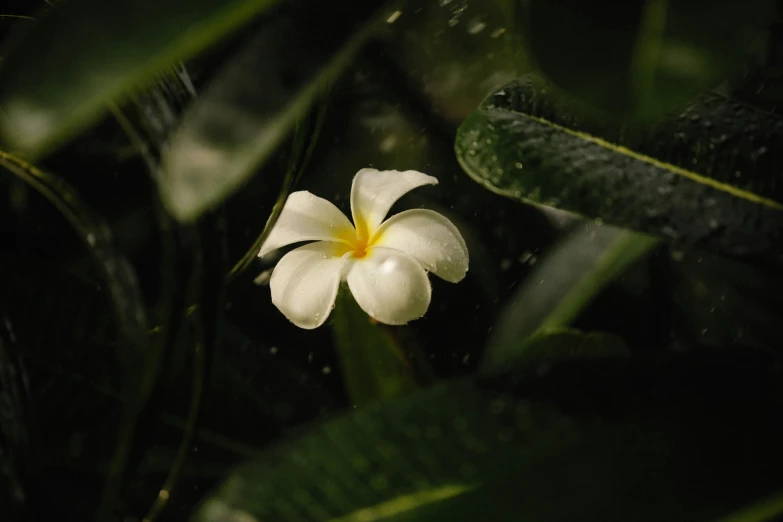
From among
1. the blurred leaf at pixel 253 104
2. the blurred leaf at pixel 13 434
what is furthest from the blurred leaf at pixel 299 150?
the blurred leaf at pixel 13 434

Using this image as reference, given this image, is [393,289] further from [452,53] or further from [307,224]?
[452,53]

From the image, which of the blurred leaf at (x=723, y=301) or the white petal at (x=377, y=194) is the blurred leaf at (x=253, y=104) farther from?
the blurred leaf at (x=723, y=301)

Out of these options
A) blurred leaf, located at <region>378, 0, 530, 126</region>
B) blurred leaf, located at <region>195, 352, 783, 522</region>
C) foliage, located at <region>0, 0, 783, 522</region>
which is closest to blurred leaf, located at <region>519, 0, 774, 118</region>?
foliage, located at <region>0, 0, 783, 522</region>

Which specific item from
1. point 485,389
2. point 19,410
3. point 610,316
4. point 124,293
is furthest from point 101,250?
point 610,316

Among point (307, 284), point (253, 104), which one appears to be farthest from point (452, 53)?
point (253, 104)

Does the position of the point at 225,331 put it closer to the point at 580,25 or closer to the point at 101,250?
the point at 101,250

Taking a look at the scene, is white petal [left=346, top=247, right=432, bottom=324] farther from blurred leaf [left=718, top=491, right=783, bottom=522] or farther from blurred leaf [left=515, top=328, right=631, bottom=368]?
blurred leaf [left=718, top=491, right=783, bottom=522]
